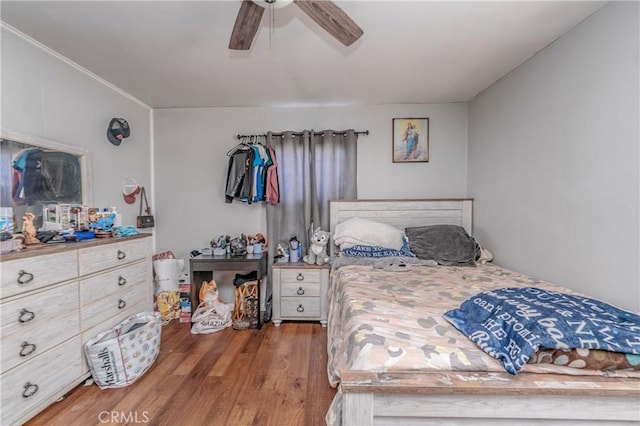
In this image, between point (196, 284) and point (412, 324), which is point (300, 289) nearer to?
point (196, 284)

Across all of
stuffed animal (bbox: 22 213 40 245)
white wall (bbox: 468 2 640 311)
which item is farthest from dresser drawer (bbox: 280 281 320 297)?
stuffed animal (bbox: 22 213 40 245)

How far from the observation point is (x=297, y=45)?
1.96 metres

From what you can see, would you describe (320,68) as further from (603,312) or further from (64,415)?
(64,415)

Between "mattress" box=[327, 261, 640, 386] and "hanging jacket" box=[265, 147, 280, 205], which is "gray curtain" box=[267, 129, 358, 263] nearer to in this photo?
"hanging jacket" box=[265, 147, 280, 205]

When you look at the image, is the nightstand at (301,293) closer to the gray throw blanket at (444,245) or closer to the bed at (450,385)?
the gray throw blanket at (444,245)

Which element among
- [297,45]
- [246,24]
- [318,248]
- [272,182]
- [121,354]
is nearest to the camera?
[246,24]

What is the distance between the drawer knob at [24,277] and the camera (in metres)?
1.47

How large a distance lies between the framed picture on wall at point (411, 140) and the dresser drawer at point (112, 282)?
2812mm

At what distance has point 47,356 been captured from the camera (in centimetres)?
159

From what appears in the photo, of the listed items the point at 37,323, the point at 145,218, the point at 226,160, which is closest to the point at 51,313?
the point at 37,323

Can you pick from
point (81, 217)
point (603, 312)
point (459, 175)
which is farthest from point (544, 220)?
point (81, 217)

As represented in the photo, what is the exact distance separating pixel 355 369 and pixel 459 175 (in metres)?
2.82

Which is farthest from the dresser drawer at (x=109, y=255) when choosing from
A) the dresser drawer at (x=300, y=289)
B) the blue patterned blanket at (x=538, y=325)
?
the blue patterned blanket at (x=538, y=325)

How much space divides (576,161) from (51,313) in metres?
3.33
